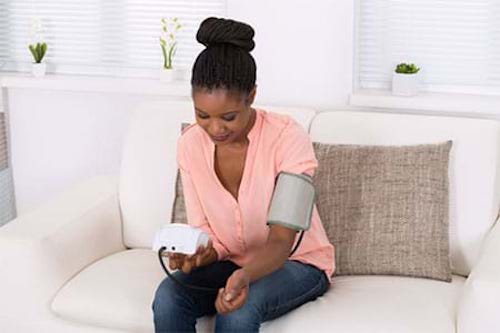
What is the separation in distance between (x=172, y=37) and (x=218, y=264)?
1.20 meters

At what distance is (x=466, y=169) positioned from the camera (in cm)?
245

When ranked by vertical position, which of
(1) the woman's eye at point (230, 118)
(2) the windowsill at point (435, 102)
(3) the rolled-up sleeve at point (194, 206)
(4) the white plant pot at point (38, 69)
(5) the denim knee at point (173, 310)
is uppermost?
(4) the white plant pot at point (38, 69)

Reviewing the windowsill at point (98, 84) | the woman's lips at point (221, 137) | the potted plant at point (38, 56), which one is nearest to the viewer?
the woman's lips at point (221, 137)

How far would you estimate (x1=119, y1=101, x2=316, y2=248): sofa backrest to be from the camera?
105 inches

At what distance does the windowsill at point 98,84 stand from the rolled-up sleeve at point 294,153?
95cm

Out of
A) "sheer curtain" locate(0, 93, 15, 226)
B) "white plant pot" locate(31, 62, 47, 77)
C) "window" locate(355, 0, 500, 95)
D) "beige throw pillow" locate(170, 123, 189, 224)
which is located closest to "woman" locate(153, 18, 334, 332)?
"beige throw pillow" locate(170, 123, 189, 224)

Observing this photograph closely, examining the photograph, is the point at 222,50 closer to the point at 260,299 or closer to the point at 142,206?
the point at 260,299

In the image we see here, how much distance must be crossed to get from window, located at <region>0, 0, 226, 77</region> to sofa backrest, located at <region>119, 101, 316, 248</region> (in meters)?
0.47

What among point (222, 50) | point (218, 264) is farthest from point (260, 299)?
point (222, 50)

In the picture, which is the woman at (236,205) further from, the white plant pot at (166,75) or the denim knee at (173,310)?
the white plant pot at (166,75)

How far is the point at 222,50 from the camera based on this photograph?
199cm

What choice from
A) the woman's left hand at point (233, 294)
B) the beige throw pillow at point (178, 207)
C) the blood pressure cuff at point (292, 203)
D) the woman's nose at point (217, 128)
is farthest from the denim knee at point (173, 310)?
the beige throw pillow at point (178, 207)

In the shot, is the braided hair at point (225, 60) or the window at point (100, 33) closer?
the braided hair at point (225, 60)

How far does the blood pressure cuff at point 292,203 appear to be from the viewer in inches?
77.9
